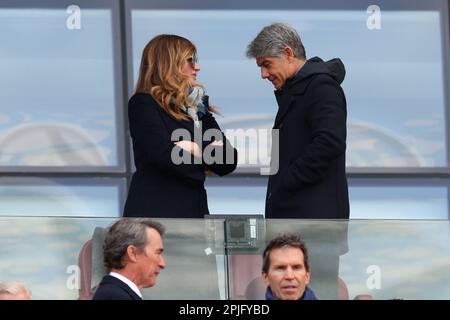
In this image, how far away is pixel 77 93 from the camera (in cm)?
1688

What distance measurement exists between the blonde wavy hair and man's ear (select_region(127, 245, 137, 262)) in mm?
956

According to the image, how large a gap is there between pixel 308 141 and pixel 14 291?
1.86 meters

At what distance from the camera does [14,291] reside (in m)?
13.4

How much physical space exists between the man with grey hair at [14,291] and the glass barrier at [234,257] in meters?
0.04

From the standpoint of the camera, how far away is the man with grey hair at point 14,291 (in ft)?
43.7

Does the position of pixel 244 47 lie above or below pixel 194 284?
above

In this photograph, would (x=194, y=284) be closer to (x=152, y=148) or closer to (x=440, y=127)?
(x=152, y=148)

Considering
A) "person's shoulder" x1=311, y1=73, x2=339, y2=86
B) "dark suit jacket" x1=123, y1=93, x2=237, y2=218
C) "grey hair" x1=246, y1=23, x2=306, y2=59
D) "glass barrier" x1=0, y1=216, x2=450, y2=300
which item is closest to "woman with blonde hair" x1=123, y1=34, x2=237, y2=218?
"dark suit jacket" x1=123, y1=93, x2=237, y2=218

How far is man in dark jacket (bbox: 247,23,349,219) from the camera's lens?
13570mm

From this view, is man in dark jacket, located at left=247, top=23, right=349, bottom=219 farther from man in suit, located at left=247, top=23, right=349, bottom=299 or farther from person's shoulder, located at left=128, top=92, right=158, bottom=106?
person's shoulder, located at left=128, top=92, right=158, bottom=106

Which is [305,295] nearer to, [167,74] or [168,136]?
[168,136]

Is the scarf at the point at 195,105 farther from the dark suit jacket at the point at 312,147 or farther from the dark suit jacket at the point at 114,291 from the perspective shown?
the dark suit jacket at the point at 114,291

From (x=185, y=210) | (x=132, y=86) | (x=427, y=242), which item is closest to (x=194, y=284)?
(x=185, y=210)

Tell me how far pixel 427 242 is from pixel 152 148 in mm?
1658
